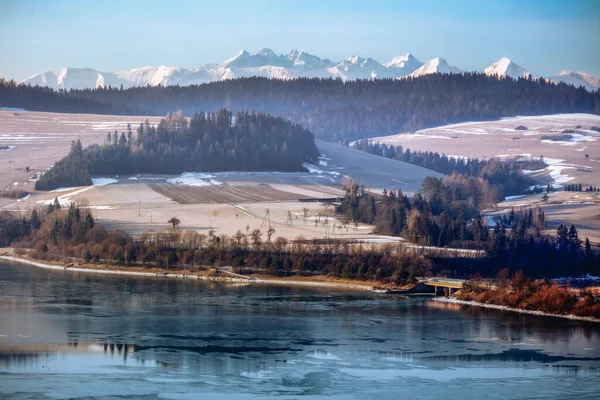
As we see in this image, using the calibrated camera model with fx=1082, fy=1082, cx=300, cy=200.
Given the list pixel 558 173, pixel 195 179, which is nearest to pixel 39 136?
pixel 195 179

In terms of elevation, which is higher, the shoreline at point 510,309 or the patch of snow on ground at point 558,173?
the patch of snow on ground at point 558,173

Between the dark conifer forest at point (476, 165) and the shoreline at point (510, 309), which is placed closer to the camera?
the shoreline at point (510, 309)

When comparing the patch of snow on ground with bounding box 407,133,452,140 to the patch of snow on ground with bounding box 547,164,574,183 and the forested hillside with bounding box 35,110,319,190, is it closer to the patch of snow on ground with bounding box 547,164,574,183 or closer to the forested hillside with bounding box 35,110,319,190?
the patch of snow on ground with bounding box 547,164,574,183

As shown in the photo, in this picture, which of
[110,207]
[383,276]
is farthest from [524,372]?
[110,207]

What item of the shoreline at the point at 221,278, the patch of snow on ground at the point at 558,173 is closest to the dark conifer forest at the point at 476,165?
the patch of snow on ground at the point at 558,173

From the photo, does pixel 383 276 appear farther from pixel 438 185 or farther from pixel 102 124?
pixel 102 124

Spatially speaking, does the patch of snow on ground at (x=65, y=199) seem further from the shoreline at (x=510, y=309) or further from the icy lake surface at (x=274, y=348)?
the shoreline at (x=510, y=309)

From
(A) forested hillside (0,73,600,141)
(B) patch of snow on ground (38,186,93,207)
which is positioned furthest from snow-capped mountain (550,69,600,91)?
(B) patch of snow on ground (38,186,93,207)

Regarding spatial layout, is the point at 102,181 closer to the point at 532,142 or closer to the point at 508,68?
the point at 532,142
